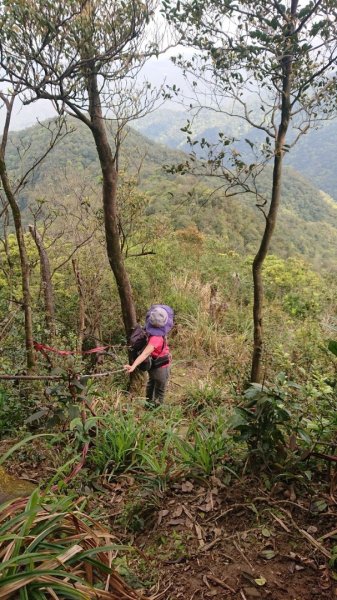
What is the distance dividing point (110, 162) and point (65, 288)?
14.2ft

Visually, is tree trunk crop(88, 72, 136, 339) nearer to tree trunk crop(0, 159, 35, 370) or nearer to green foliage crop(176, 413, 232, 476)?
tree trunk crop(0, 159, 35, 370)

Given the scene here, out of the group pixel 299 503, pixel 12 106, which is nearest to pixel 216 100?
pixel 12 106

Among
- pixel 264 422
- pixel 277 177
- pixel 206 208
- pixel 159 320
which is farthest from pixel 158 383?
pixel 206 208

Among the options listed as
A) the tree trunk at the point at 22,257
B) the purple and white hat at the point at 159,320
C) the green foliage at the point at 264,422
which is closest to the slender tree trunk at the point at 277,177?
the purple and white hat at the point at 159,320

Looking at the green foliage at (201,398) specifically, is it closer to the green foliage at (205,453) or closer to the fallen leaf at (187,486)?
the green foliage at (205,453)

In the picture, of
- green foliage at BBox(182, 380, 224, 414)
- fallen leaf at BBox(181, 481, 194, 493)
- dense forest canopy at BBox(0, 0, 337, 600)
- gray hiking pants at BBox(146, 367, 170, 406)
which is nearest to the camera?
dense forest canopy at BBox(0, 0, 337, 600)

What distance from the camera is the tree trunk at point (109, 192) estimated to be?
4.36 metres

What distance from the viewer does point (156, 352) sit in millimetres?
4832

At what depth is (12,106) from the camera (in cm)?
402

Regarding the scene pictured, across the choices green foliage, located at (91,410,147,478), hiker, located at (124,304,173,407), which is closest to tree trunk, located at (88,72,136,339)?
hiker, located at (124,304,173,407)

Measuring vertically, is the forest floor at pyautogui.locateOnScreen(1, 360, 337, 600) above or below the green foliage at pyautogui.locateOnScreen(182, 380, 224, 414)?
above

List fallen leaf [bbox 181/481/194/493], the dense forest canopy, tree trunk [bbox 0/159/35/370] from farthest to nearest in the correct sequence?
1. tree trunk [bbox 0/159/35/370]
2. fallen leaf [bbox 181/481/194/493]
3. the dense forest canopy

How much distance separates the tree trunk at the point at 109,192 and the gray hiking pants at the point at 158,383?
2.18ft

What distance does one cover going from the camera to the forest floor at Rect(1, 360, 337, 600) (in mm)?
1874
